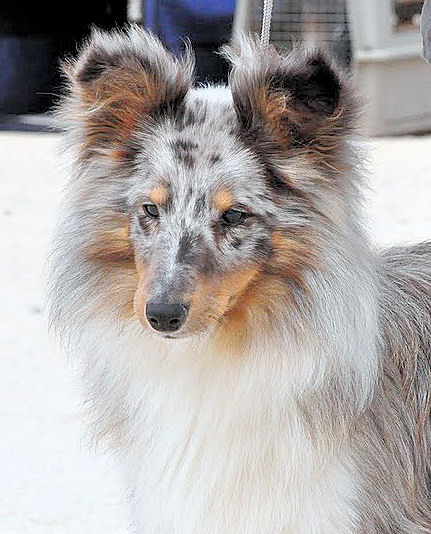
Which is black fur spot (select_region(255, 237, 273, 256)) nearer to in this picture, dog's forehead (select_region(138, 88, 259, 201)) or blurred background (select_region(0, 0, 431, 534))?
dog's forehead (select_region(138, 88, 259, 201))

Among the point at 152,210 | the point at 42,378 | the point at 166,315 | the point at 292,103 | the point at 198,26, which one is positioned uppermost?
the point at 198,26

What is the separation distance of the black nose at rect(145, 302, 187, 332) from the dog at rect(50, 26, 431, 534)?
59 mm

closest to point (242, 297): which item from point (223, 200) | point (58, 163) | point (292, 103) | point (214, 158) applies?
point (223, 200)

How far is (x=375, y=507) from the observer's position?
A: 2.99m

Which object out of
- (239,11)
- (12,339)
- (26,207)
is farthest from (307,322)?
(239,11)

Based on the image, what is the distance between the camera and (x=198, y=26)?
357 inches

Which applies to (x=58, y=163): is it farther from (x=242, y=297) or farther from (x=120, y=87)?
(x=242, y=297)

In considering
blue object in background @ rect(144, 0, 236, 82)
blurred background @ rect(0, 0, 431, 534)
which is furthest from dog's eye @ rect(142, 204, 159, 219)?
blue object in background @ rect(144, 0, 236, 82)

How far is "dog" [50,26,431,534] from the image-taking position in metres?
2.82

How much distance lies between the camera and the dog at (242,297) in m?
2.82

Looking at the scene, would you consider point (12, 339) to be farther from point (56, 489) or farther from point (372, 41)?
point (372, 41)

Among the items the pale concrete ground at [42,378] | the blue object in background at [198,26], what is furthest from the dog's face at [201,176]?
the blue object in background at [198,26]

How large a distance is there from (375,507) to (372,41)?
738 cm

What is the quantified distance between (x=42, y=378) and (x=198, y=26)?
4663 millimetres
